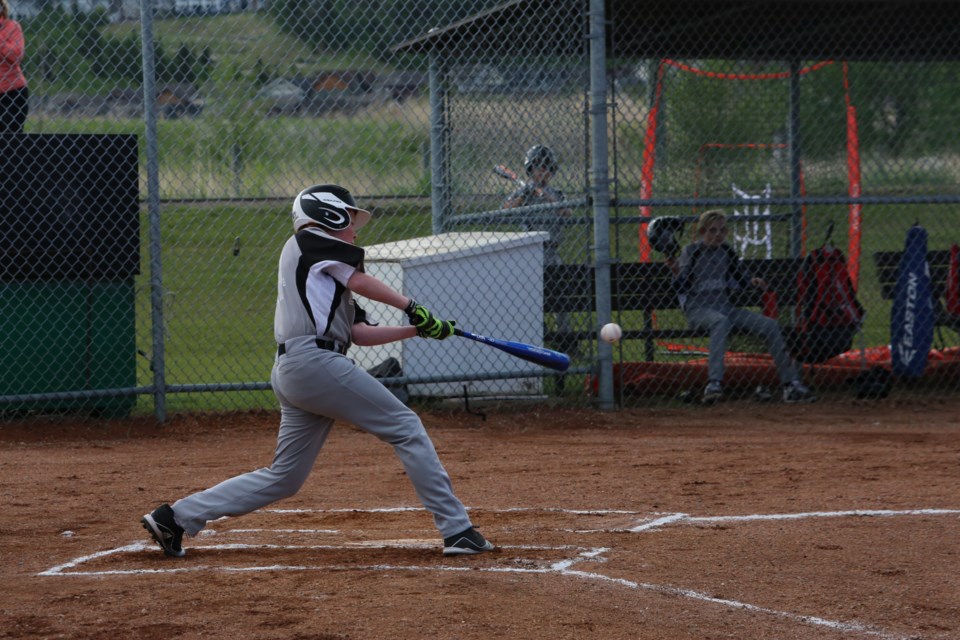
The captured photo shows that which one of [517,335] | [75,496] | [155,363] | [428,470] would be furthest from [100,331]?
[428,470]

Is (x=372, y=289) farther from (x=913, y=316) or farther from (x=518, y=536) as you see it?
(x=913, y=316)

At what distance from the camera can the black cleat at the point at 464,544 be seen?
5.11 m

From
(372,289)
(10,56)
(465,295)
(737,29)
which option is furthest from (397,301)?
(737,29)

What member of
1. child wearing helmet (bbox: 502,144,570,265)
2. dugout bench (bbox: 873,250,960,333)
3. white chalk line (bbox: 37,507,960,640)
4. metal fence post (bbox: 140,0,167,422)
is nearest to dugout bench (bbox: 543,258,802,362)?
child wearing helmet (bbox: 502,144,570,265)

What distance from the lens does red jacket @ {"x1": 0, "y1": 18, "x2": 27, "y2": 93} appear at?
8.70 meters

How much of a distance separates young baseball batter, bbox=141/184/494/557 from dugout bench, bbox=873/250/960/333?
6886 mm

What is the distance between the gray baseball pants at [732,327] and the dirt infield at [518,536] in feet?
2.57

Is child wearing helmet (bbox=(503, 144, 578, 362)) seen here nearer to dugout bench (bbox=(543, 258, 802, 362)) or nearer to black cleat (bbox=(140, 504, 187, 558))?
dugout bench (bbox=(543, 258, 802, 362))

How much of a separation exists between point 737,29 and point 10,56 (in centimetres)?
651

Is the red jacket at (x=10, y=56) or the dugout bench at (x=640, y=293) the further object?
the dugout bench at (x=640, y=293)

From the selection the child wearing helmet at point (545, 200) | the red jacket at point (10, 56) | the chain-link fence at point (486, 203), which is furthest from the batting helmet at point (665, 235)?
the red jacket at point (10, 56)

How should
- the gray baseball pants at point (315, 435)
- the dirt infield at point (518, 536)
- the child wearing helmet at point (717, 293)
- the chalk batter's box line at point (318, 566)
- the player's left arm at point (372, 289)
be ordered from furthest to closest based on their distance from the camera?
the child wearing helmet at point (717, 293), the gray baseball pants at point (315, 435), the player's left arm at point (372, 289), the chalk batter's box line at point (318, 566), the dirt infield at point (518, 536)

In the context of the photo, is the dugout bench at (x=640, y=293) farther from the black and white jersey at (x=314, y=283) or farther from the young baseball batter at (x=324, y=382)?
the black and white jersey at (x=314, y=283)

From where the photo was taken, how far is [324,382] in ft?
16.8
